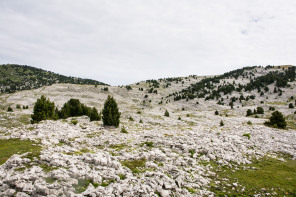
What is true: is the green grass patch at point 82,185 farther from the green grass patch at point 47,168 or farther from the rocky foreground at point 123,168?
the green grass patch at point 47,168

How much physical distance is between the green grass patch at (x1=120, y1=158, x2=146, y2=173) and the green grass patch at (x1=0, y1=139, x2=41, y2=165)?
7.78 metres

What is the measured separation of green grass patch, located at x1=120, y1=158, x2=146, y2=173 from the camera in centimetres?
1370

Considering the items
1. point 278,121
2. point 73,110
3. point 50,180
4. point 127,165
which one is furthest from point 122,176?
point 73,110

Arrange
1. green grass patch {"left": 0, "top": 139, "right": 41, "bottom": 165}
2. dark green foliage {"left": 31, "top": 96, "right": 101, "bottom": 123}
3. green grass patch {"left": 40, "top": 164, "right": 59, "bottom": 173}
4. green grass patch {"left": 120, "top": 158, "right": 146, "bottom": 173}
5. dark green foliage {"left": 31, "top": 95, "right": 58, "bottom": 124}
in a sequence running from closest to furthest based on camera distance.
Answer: green grass patch {"left": 40, "top": 164, "right": 59, "bottom": 173} → green grass patch {"left": 120, "top": 158, "right": 146, "bottom": 173} → green grass patch {"left": 0, "top": 139, "right": 41, "bottom": 165} → dark green foliage {"left": 31, "top": 95, "right": 58, "bottom": 124} → dark green foliage {"left": 31, "top": 96, "right": 101, "bottom": 123}

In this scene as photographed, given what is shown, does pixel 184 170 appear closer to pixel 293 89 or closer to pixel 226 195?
pixel 226 195

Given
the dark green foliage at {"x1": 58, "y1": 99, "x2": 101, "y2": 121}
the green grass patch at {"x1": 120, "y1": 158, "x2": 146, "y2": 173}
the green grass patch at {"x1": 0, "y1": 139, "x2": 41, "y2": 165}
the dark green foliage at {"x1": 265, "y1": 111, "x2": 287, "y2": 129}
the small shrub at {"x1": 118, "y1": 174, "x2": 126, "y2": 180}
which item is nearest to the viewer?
the small shrub at {"x1": 118, "y1": 174, "x2": 126, "y2": 180}

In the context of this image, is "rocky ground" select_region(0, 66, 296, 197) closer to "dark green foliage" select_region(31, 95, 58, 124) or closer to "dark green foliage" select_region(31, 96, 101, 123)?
"dark green foliage" select_region(31, 95, 58, 124)

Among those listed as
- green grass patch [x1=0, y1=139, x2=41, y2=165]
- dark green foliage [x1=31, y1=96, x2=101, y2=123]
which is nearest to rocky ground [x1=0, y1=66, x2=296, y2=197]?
green grass patch [x1=0, y1=139, x2=41, y2=165]

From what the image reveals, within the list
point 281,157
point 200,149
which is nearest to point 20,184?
point 200,149

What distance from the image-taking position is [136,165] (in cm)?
1474

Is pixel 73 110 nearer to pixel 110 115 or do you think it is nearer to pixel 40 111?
pixel 40 111

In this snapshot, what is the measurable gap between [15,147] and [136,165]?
13.7 meters

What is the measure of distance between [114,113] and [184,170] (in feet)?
77.7

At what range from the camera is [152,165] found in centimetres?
1466
